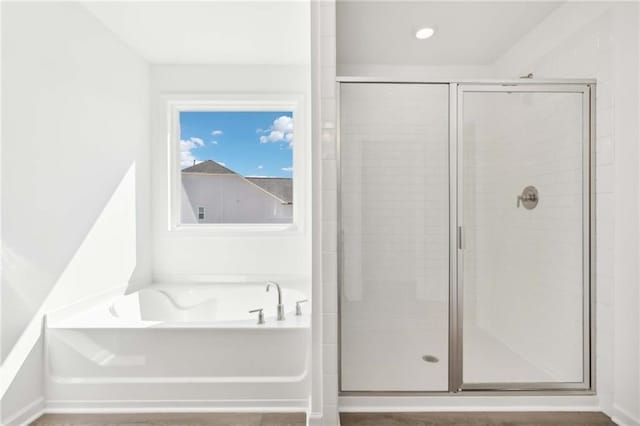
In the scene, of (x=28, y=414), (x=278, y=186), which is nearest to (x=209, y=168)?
(x=278, y=186)

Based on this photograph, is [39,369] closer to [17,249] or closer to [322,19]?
[17,249]

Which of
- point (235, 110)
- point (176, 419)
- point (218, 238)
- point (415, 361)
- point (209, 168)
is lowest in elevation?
point (176, 419)

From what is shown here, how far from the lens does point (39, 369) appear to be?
188 cm

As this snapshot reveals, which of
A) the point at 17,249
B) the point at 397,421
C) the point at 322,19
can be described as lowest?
the point at 397,421

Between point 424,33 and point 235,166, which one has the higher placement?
point 424,33

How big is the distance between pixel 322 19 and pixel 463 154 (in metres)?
1.01

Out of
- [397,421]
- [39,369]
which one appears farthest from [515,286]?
[39,369]

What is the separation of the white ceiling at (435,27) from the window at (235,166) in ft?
2.86

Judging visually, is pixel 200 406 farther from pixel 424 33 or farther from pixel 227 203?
pixel 424 33

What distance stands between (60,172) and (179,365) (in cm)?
132

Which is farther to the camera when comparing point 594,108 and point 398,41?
point 398,41

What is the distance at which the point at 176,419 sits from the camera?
71.2 inches

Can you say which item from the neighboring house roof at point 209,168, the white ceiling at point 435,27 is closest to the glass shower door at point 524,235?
the white ceiling at point 435,27

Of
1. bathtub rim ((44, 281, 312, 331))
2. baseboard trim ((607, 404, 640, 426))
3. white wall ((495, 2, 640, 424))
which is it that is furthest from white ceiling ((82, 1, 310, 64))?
baseboard trim ((607, 404, 640, 426))
